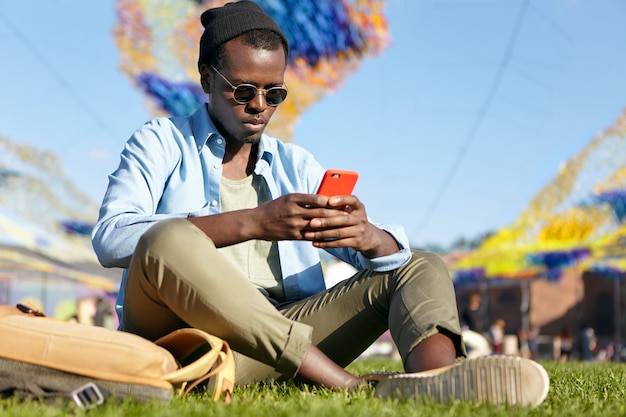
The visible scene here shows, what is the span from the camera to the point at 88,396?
1.69 meters

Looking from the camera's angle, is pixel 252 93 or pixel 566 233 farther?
pixel 566 233

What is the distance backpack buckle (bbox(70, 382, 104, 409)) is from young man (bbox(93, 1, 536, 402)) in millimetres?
271

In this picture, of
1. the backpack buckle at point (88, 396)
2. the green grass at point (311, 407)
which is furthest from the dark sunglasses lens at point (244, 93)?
the backpack buckle at point (88, 396)

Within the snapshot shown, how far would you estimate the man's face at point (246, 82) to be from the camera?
238 centimetres

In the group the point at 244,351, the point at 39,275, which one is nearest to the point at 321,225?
the point at 244,351

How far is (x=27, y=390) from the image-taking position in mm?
1772

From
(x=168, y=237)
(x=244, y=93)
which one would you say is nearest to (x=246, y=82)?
(x=244, y=93)

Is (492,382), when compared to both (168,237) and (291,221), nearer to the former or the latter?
(291,221)

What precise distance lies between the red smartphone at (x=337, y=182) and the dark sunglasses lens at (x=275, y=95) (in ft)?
1.70

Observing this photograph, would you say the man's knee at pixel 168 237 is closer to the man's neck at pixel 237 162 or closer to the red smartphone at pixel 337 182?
the red smartphone at pixel 337 182

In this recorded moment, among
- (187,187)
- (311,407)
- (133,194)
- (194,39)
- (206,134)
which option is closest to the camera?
(311,407)

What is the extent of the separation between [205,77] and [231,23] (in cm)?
22

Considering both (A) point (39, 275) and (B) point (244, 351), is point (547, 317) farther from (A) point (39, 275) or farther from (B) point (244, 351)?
(B) point (244, 351)

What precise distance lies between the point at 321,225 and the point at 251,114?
2.07 feet
